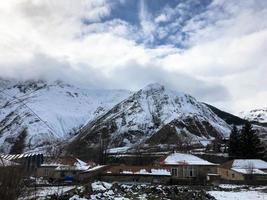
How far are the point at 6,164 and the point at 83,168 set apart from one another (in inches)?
3221

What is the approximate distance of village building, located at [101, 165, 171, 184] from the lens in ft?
249

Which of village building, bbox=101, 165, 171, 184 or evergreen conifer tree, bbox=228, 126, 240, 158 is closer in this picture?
village building, bbox=101, 165, 171, 184

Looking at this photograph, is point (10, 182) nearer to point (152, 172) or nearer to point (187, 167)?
point (152, 172)

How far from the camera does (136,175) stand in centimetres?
7706

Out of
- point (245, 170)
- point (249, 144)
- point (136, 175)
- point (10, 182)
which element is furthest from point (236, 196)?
point (249, 144)

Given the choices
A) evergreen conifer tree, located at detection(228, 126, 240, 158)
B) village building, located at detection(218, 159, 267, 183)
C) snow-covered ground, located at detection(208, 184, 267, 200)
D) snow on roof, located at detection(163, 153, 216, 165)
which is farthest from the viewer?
evergreen conifer tree, located at detection(228, 126, 240, 158)

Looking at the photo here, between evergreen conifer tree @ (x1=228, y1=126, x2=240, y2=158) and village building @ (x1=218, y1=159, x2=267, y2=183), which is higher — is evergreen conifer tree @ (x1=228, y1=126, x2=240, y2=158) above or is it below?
above

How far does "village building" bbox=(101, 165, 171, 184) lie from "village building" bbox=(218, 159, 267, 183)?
47.1 feet

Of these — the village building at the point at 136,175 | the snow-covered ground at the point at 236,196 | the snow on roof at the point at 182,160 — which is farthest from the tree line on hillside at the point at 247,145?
the snow-covered ground at the point at 236,196

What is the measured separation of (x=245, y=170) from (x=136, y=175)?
2406 cm

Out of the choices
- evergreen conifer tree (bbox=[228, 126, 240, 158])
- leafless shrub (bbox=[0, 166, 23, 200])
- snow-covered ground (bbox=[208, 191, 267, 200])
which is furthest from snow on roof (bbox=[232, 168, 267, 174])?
leafless shrub (bbox=[0, 166, 23, 200])

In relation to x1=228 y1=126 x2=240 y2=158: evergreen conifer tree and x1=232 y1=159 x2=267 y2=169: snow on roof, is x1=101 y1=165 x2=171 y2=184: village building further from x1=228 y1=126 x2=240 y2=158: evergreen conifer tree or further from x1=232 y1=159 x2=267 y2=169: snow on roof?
x1=228 y1=126 x2=240 y2=158: evergreen conifer tree

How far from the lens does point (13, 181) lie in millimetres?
12094

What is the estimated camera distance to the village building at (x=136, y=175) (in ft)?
249
